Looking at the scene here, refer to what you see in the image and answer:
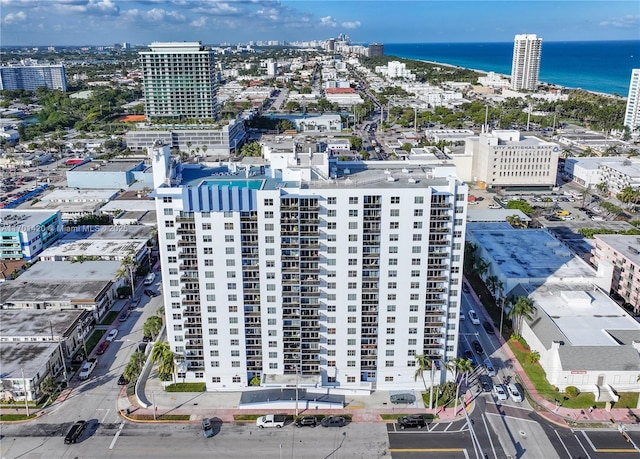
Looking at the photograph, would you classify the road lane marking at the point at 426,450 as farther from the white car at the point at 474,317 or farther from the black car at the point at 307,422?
the white car at the point at 474,317

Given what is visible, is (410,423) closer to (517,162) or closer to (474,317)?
(474,317)

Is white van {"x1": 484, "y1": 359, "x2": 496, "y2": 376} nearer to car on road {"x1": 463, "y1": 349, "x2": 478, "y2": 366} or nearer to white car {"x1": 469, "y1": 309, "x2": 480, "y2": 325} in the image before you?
car on road {"x1": 463, "y1": 349, "x2": 478, "y2": 366}

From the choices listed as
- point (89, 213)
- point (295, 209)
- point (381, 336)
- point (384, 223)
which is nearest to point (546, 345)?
point (381, 336)

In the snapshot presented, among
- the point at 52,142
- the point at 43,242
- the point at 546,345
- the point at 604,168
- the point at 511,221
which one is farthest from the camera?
the point at 52,142

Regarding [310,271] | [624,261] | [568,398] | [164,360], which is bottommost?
[568,398]

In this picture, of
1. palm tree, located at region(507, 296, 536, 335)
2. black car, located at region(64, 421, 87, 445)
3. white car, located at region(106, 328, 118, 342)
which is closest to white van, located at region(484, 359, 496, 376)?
palm tree, located at region(507, 296, 536, 335)

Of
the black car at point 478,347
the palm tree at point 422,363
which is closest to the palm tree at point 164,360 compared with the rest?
the palm tree at point 422,363

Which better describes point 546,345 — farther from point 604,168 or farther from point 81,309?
point 604,168

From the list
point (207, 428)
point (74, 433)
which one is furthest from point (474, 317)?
point (74, 433)
